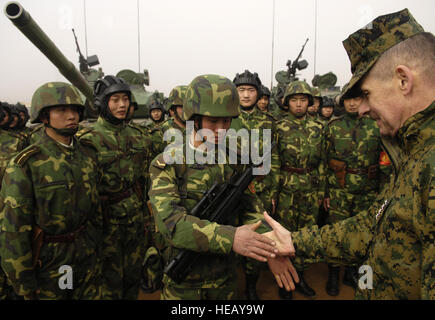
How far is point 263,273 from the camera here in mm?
5062

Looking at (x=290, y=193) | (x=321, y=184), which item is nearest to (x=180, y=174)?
(x=290, y=193)

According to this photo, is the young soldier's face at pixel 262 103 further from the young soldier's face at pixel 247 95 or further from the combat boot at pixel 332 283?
the combat boot at pixel 332 283

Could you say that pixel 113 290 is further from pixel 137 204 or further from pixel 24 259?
pixel 24 259

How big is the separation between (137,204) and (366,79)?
3.11 meters

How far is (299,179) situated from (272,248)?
3.03 meters

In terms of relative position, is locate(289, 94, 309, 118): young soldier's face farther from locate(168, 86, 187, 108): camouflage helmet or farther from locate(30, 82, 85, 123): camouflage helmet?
locate(30, 82, 85, 123): camouflage helmet

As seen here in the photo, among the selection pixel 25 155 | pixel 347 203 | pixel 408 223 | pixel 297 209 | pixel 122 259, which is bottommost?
pixel 122 259

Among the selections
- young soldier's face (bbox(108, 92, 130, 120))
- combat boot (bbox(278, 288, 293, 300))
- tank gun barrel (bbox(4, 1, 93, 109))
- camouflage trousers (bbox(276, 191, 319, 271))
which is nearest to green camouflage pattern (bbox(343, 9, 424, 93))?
young soldier's face (bbox(108, 92, 130, 120))

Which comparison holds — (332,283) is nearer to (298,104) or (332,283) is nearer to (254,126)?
(254,126)

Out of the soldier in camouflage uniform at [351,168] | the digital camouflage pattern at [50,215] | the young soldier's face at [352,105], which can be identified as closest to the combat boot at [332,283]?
the soldier in camouflage uniform at [351,168]

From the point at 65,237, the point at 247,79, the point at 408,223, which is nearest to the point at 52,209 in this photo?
the point at 65,237

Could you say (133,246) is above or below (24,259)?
below

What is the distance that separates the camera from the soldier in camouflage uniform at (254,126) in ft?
14.0

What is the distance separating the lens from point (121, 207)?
3.53 meters
